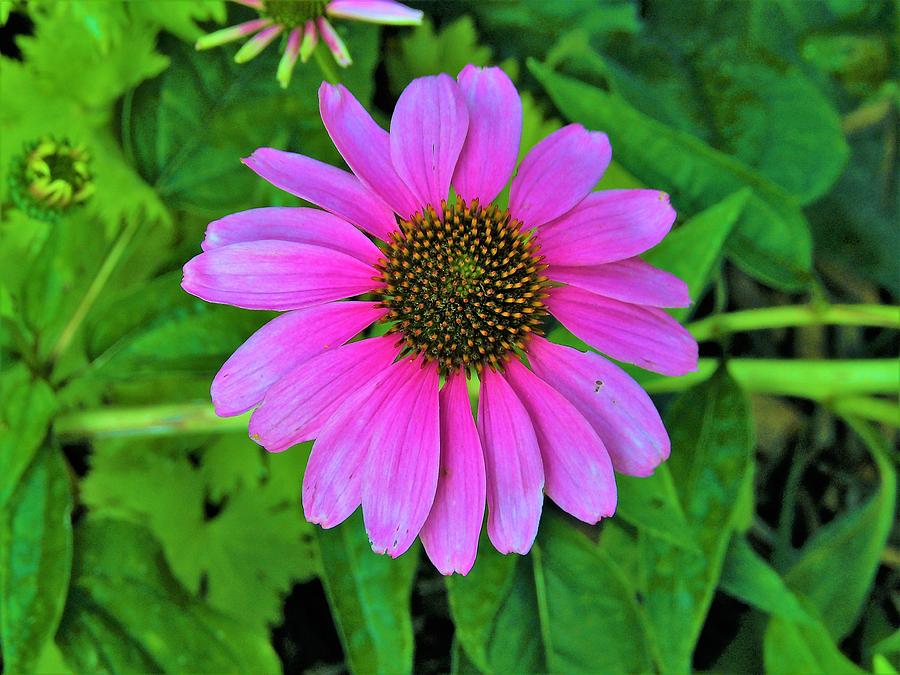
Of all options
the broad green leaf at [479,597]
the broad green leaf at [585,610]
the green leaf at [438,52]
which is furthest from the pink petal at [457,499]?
the green leaf at [438,52]

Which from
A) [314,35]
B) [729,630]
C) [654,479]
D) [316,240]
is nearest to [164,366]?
[316,240]

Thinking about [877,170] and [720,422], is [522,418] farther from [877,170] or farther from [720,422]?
[877,170]

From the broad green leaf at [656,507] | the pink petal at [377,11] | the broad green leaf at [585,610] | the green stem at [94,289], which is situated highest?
the pink petal at [377,11]

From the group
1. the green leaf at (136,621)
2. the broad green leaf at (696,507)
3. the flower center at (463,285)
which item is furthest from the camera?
the green leaf at (136,621)

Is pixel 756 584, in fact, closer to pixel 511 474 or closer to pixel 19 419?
pixel 511 474

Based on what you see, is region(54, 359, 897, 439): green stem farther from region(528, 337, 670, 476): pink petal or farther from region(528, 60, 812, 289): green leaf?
region(528, 337, 670, 476): pink petal

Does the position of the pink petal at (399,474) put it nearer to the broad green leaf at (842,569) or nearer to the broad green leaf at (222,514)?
the broad green leaf at (222,514)

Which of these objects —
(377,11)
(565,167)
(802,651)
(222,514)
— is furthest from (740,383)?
(222,514)
